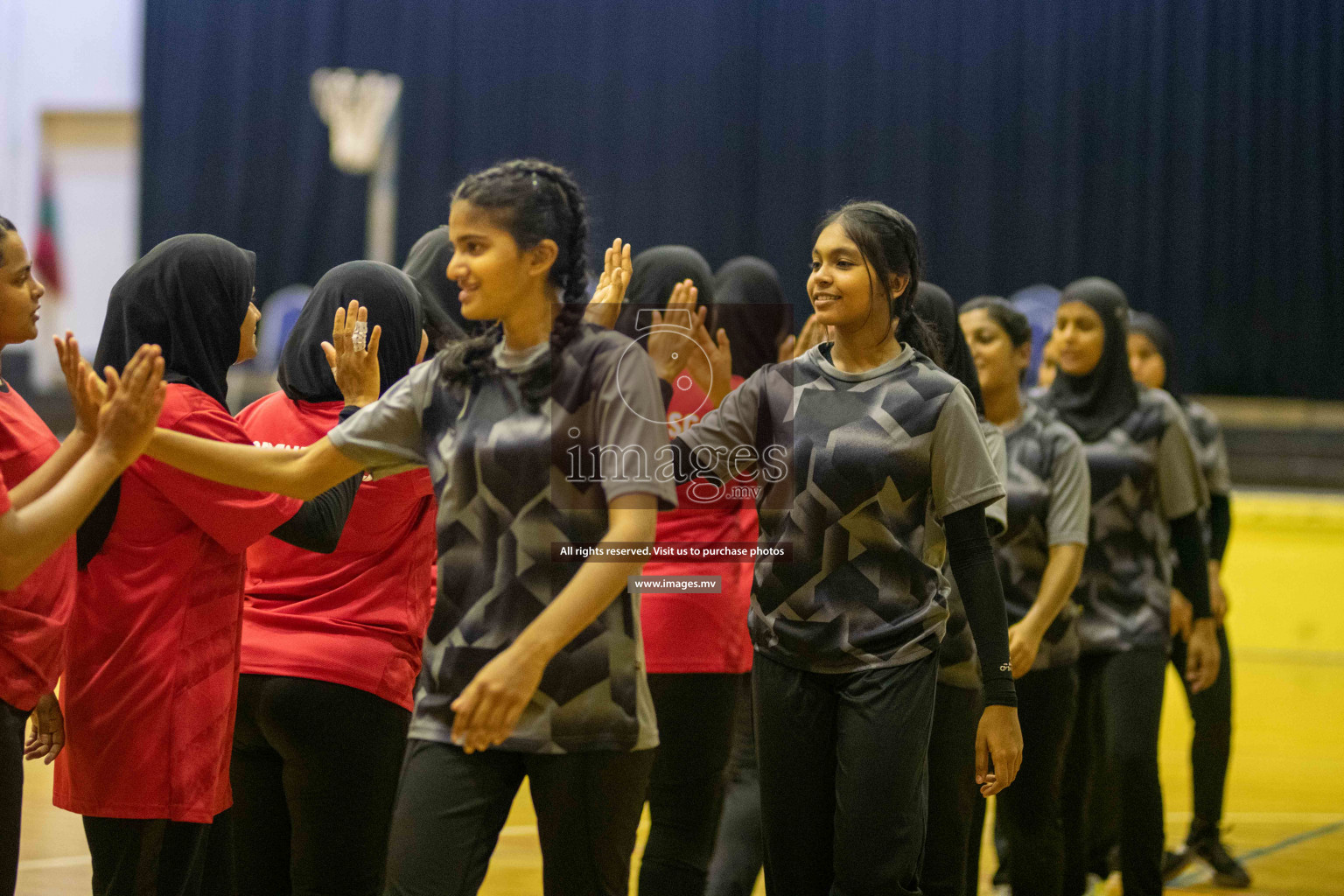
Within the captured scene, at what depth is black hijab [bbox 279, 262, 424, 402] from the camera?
2.30 metres

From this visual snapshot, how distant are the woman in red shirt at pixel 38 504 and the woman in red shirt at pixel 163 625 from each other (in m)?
0.07

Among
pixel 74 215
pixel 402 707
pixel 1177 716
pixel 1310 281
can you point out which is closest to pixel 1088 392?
pixel 402 707

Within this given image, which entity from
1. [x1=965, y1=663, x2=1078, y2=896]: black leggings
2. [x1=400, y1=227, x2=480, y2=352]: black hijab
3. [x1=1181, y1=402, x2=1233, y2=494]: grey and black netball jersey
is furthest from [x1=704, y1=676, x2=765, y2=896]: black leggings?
[x1=1181, y1=402, x2=1233, y2=494]: grey and black netball jersey

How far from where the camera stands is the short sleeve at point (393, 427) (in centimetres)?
186

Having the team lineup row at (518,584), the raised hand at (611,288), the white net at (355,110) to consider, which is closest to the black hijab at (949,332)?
the team lineup row at (518,584)

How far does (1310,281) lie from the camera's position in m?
10.5

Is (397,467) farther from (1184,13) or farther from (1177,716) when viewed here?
(1184,13)

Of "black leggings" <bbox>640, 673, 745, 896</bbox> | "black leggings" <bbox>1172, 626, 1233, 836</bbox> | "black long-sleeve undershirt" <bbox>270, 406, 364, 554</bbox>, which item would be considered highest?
"black long-sleeve undershirt" <bbox>270, 406, 364, 554</bbox>

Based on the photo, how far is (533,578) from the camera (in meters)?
1.74

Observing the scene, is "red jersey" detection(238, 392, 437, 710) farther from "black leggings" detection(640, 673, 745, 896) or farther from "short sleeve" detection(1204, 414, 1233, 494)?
"short sleeve" detection(1204, 414, 1233, 494)

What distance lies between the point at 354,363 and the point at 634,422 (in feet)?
1.90

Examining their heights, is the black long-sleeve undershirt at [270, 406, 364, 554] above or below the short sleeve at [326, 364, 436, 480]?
below

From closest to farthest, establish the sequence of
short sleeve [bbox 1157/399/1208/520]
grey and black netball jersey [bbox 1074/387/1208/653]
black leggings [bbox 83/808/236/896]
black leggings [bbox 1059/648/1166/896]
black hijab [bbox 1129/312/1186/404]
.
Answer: black leggings [bbox 83/808/236/896], black leggings [bbox 1059/648/1166/896], grey and black netball jersey [bbox 1074/387/1208/653], short sleeve [bbox 1157/399/1208/520], black hijab [bbox 1129/312/1186/404]

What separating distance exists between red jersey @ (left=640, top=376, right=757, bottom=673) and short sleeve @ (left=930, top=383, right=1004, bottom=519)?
1.69 ft
